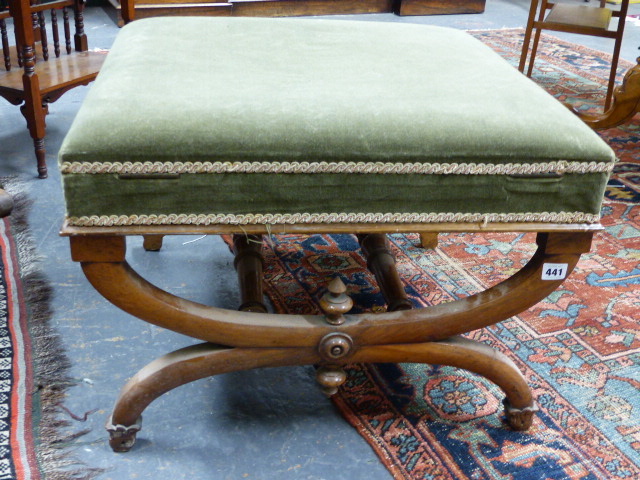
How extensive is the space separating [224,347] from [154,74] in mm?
422

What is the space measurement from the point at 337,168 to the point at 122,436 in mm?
553

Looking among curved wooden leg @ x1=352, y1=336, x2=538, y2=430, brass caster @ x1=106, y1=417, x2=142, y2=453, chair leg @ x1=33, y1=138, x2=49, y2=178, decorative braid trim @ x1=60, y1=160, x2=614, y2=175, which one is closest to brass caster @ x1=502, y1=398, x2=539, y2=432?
curved wooden leg @ x1=352, y1=336, x2=538, y2=430

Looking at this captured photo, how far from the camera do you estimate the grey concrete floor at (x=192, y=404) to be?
1.10 meters

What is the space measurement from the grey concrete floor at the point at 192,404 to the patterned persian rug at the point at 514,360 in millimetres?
68

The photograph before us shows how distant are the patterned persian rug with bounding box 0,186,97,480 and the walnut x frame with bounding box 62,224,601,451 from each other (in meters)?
0.11

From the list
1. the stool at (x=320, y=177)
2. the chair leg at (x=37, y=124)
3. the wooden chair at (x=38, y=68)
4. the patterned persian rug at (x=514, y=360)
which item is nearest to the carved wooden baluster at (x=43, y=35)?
the wooden chair at (x=38, y=68)

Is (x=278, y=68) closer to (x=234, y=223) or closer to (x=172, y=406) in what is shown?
(x=234, y=223)

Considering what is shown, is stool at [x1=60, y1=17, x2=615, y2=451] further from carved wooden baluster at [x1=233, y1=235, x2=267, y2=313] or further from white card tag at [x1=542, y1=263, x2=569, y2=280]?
carved wooden baluster at [x1=233, y1=235, x2=267, y2=313]

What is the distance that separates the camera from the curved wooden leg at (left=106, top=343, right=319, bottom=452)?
1.09 m

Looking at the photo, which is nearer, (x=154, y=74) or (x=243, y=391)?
(x=154, y=74)

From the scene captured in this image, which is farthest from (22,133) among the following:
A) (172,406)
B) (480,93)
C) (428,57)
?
(480,93)

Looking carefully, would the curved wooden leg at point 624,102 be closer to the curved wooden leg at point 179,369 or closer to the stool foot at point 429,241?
the stool foot at point 429,241

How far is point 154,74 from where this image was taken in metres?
1.04

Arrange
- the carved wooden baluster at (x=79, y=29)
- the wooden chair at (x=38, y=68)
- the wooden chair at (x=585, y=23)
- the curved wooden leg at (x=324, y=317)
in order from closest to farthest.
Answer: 1. the curved wooden leg at (x=324, y=317)
2. the wooden chair at (x=38, y=68)
3. the carved wooden baluster at (x=79, y=29)
4. the wooden chair at (x=585, y=23)
